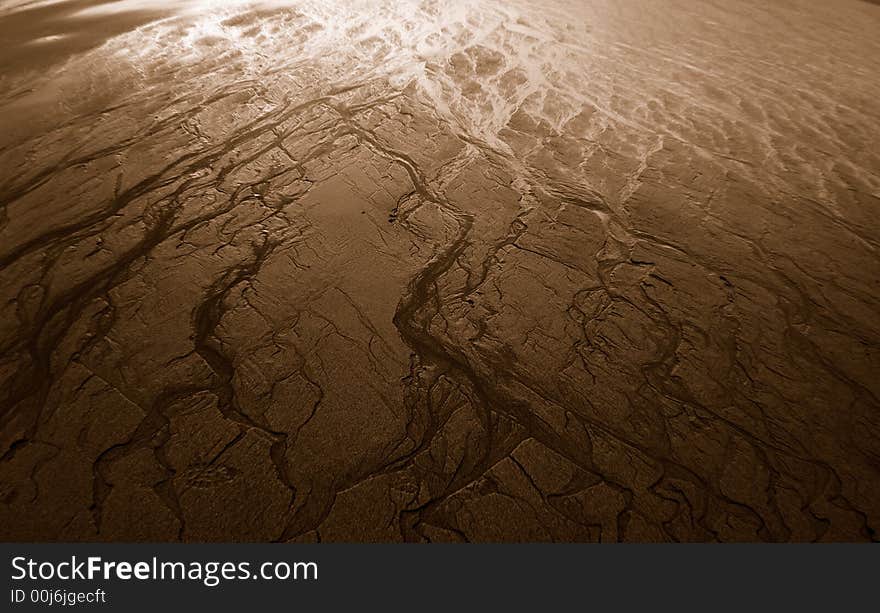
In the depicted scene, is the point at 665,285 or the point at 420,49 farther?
the point at 420,49

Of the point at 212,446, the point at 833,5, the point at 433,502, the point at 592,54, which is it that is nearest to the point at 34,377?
the point at 212,446

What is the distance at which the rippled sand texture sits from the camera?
5.51 ft

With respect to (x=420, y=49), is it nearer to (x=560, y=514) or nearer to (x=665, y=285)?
(x=665, y=285)

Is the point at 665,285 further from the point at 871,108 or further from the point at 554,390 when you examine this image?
the point at 871,108

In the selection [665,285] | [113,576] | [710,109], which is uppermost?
[710,109]

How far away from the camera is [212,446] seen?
177 cm

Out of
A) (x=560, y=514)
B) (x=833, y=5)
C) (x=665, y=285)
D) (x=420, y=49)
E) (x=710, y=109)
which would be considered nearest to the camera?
(x=560, y=514)

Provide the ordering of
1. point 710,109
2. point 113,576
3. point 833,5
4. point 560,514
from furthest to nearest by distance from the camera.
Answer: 1. point 833,5
2. point 710,109
3. point 560,514
4. point 113,576

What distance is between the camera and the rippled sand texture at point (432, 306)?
66.1 inches

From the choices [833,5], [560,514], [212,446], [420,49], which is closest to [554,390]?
[560,514]

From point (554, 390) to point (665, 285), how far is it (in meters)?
1.00

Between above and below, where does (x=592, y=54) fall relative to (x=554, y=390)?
above

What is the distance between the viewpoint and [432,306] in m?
2.35

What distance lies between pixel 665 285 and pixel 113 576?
8.82 ft
